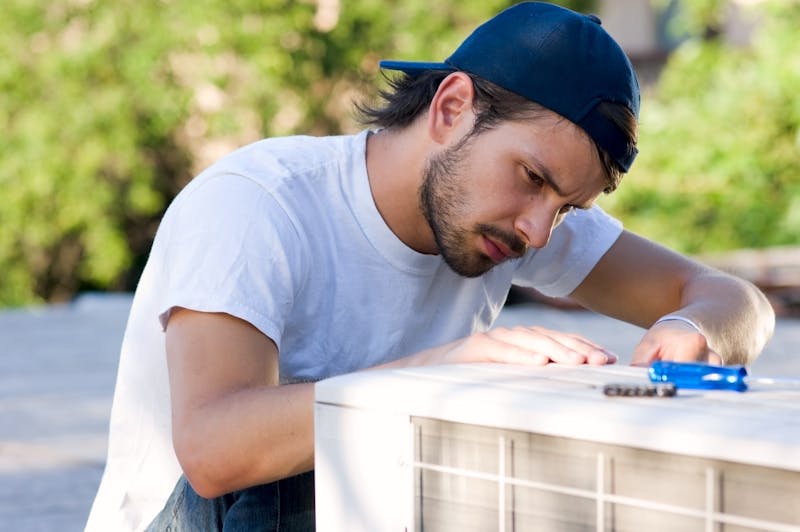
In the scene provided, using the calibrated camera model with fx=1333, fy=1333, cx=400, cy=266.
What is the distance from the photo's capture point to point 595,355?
5.21ft

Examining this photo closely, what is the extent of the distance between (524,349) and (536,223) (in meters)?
0.33

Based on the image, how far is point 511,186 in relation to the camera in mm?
1863

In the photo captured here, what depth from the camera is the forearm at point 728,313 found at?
207 centimetres

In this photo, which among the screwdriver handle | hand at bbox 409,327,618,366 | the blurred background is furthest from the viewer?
the blurred background

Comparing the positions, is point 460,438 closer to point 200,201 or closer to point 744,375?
point 744,375

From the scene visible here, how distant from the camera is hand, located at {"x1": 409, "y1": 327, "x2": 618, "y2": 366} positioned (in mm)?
1569

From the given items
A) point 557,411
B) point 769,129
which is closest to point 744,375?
point 557,411

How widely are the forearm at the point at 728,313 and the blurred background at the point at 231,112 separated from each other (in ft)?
27.9

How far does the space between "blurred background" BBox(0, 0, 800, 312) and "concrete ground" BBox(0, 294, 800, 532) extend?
1.52m

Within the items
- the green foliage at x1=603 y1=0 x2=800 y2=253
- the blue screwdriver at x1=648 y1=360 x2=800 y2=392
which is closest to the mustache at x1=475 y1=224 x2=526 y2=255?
the blue screwdriver at x1=648 y1=360 x2=800 y2=392

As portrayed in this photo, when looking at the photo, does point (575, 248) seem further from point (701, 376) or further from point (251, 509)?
point (701, 376)

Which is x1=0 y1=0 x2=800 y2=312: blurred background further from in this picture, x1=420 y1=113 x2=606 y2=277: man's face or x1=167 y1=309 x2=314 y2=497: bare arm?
x1=167 y1=309 x2=314 y2=497: bare arm

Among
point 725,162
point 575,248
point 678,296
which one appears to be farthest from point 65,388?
point 725,162

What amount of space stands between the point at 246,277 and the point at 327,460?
1.45 feet
